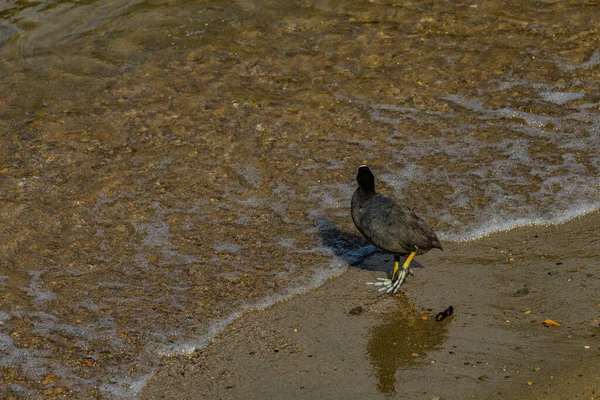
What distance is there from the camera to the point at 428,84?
10.6 metres

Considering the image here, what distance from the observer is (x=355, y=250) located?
7.71m

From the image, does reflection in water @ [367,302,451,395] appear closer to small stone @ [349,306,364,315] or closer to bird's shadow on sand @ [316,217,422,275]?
small stone @ [349,306,364,315]

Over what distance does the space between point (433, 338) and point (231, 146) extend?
157 inches

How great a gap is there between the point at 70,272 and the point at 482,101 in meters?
5.33

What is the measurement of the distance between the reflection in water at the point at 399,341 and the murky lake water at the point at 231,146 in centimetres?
94

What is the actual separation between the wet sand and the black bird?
18 centimetres

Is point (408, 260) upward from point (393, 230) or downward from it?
downward

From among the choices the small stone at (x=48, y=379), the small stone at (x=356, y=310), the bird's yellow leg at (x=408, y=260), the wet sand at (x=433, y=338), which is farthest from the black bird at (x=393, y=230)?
the small stone at (x=48, y=379)

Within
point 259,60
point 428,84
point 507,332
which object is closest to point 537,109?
point 428,84

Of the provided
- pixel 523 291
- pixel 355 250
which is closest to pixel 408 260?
pixel 355 250

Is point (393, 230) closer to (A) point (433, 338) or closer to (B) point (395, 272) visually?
(B) point (395, 272)

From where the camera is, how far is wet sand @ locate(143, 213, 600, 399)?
5.62 metres

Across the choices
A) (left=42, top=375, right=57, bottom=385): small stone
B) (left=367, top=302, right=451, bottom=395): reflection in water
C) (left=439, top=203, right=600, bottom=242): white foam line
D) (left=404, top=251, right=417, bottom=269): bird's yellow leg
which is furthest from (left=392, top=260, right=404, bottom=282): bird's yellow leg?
(left=42, top=375, right=57, bottom=385): small stone

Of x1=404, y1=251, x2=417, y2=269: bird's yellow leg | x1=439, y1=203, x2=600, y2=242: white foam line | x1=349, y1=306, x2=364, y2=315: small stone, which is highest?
x1=404, y1=251, x2=417, y2=269: bird's yellow leg
